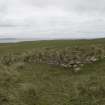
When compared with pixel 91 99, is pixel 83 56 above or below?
above

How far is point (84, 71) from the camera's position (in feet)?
35.8

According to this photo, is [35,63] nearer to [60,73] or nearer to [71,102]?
[60,73]

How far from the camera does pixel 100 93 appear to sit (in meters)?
6.82

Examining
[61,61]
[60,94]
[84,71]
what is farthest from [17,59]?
[60,94]

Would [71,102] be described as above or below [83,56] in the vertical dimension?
below

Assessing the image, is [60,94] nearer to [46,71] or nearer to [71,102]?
[71,102]

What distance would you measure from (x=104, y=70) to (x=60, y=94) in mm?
4403

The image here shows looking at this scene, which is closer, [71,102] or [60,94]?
[71,102]

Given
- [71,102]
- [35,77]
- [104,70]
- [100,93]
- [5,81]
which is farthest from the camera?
[104,70]

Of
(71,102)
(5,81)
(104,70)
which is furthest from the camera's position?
(104,70)

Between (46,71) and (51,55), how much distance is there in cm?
345

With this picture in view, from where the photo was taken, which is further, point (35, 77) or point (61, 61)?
point (61, 61)

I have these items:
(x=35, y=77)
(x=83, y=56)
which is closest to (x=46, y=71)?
(x=35, y=77)

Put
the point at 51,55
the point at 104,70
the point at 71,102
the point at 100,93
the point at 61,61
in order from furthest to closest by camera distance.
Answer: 1. the point at 51,55
2. the point at 61,61
3. the point at 104,70
4. the point at 100,93
5. the point at 71,102
